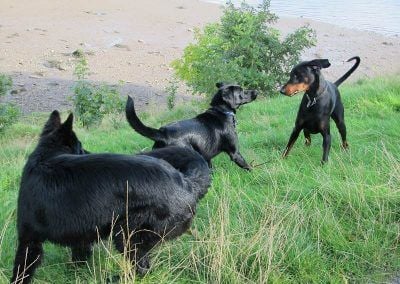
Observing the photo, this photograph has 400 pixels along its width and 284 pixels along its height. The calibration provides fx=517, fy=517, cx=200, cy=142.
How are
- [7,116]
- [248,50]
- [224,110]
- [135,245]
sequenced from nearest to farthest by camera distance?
[135,245], [224,110], [7,116], [248,50]

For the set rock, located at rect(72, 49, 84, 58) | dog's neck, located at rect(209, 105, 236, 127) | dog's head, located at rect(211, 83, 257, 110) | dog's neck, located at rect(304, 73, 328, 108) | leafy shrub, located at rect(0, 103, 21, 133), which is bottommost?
leafy shrub, located at rect(0, 103, 21, 133)

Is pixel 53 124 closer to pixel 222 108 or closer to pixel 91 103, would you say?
pixel 222 108

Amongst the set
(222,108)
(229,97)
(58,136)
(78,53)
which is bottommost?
(78,53)

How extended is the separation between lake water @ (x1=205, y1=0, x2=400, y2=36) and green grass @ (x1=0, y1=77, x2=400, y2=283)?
57.2 ft

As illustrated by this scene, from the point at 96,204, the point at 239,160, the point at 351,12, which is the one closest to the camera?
the point at 96,204

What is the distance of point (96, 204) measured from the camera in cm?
325

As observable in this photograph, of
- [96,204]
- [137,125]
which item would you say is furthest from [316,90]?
[96,204]

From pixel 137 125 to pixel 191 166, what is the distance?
143 centimetres

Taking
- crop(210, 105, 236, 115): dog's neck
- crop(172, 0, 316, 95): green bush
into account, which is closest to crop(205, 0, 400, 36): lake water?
crop(172, 0, 316, 95): green bush

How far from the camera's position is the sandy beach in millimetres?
14766

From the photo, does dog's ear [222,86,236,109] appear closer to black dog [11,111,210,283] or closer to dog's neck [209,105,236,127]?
dog's neck [209,105,236,127]

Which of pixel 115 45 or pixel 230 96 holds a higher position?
pixel 230 96

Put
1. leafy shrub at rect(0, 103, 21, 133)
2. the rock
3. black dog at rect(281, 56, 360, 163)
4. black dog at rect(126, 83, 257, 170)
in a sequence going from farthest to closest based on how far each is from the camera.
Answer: the rock
leafy shrub at rect(0, 103, 21, 133)
black dog at rect(281, 56, 360, 163)
black dog at rect(126, 83, 257, 170)

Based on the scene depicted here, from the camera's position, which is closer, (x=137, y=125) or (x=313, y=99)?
(x=137, y=125)
